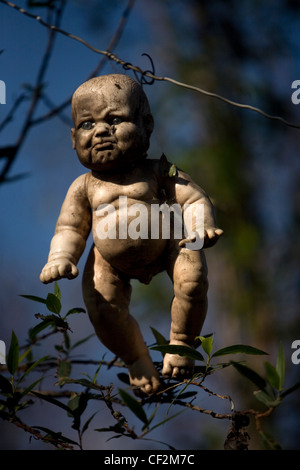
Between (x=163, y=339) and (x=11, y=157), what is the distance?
621mm

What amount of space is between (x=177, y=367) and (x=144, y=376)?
90mm

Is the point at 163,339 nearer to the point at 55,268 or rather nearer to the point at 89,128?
the point at 55,268

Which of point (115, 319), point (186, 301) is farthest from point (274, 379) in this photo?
point (115, 319)

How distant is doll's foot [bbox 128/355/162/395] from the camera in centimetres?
138

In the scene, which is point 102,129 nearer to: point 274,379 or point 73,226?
point 73,226

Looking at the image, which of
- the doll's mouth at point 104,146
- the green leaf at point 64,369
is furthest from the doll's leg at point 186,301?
the green leaf at point 64,369

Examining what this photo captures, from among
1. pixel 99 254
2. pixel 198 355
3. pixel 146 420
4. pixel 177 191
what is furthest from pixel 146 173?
pixel 146 420

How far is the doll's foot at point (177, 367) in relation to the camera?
52.7 inches

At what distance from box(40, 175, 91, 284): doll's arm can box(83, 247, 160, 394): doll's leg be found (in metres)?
0.04

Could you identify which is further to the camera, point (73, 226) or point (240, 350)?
point (73, 226)

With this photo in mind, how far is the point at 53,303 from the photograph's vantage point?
1.29m
